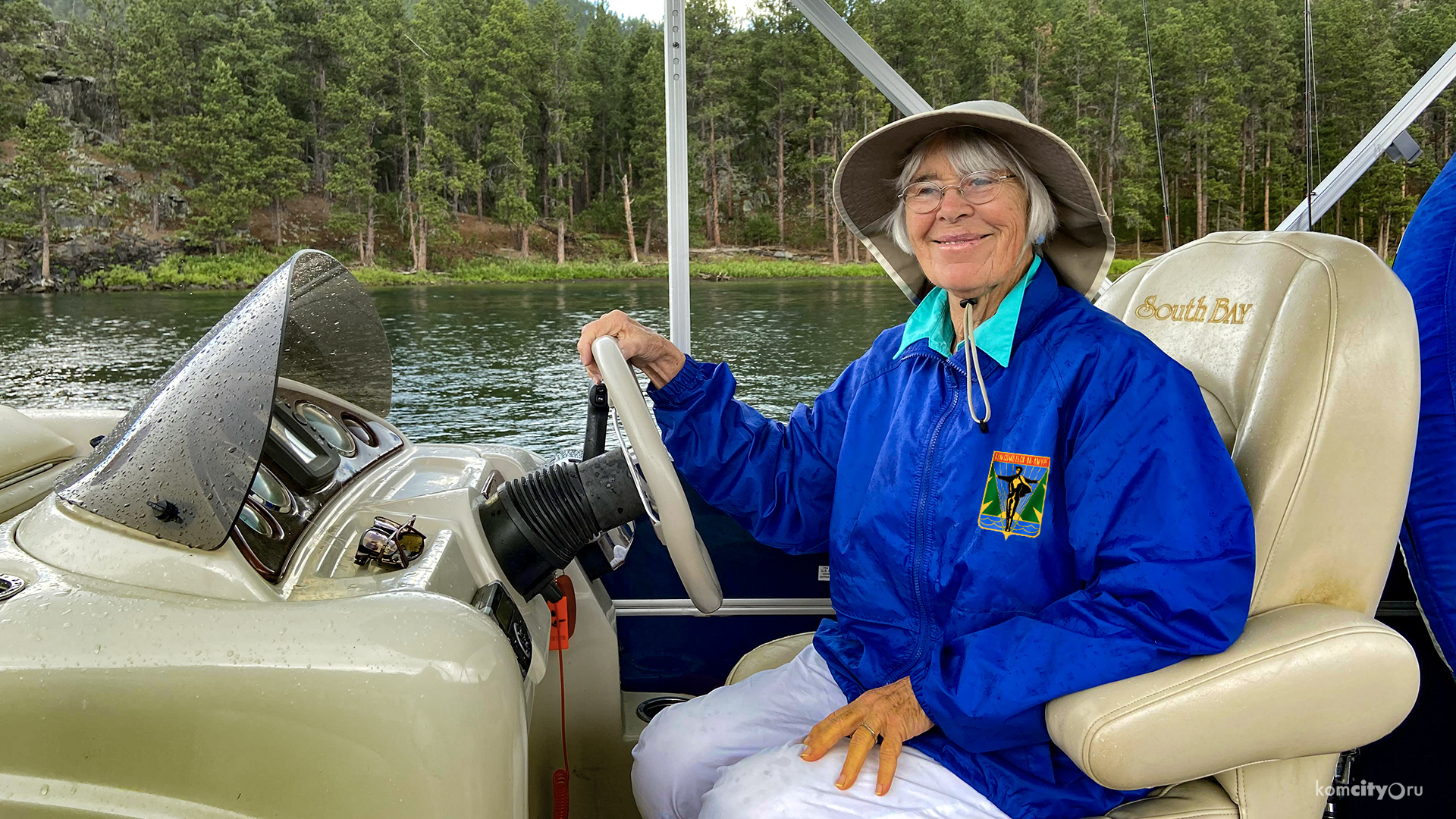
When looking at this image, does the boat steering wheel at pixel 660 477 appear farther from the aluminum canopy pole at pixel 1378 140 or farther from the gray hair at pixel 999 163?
the aluminum canopy pole at pixel 1378 140

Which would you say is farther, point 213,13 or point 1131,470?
point 213,13

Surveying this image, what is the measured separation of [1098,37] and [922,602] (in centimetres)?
269

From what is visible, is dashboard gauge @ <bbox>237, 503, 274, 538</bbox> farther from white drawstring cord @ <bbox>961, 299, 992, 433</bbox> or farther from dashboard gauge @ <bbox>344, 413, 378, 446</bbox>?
white drawstring cord @ <bbox>961, 299, 992, 433</bbox>

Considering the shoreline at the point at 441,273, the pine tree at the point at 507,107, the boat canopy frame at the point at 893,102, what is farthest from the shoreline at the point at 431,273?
the boat canopy frame at the point at 893,102

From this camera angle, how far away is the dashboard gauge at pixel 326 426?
4.15ft

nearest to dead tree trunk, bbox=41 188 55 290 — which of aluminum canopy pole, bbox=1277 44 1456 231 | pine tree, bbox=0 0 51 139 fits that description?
pine tree, bbox=0 0 51 139

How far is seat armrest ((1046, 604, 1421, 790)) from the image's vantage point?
0.90m

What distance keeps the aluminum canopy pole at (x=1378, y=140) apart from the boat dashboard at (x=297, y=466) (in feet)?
5.61

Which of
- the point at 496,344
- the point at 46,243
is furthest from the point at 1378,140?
the point at 46,243

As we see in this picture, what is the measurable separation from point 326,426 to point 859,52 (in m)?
1.21

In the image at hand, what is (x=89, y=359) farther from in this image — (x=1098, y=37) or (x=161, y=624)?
(x=1098, y=37)

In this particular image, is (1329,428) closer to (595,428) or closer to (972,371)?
(972,371)

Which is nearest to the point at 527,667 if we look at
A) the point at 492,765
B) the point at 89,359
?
the point at 492,765

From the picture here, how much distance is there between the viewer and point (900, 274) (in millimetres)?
1389
